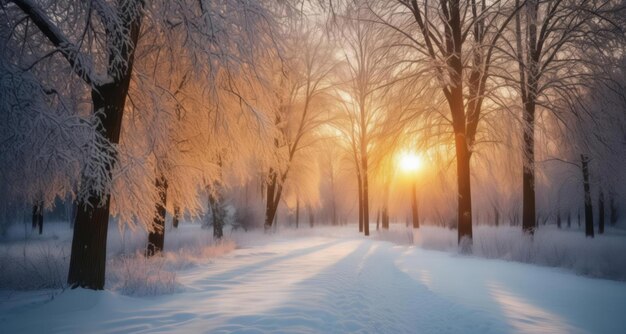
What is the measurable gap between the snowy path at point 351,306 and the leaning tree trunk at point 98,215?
0.31 m

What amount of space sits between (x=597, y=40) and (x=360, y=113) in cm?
1090

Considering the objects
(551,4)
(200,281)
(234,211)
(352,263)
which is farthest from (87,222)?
(234,211)

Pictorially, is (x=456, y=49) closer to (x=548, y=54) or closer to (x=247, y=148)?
(x=548, y=54)

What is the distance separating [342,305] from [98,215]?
135 inches

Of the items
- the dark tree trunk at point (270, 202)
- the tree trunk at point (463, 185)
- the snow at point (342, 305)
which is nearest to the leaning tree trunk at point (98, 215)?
the snow at point (342, 305)

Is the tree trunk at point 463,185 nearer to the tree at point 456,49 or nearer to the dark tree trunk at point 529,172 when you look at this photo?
the tree at point 456,49

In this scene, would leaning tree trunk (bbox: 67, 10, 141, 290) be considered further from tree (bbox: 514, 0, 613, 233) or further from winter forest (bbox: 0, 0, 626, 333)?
tree (bbox: 514, 0, 613, 233)

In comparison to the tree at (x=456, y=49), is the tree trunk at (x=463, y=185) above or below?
below

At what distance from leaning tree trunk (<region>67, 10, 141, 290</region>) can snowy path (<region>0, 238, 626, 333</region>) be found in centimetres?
31

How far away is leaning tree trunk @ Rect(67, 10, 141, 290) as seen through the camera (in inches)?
151

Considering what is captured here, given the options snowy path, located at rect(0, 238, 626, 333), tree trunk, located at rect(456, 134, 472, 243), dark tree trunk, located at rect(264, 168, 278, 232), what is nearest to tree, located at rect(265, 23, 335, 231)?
dark tree trunk, located at rect(264, 168, 278, 232)

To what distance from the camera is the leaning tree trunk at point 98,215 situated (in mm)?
3834

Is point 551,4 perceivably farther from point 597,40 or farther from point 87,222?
point 87,222

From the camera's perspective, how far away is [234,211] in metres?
23.3
